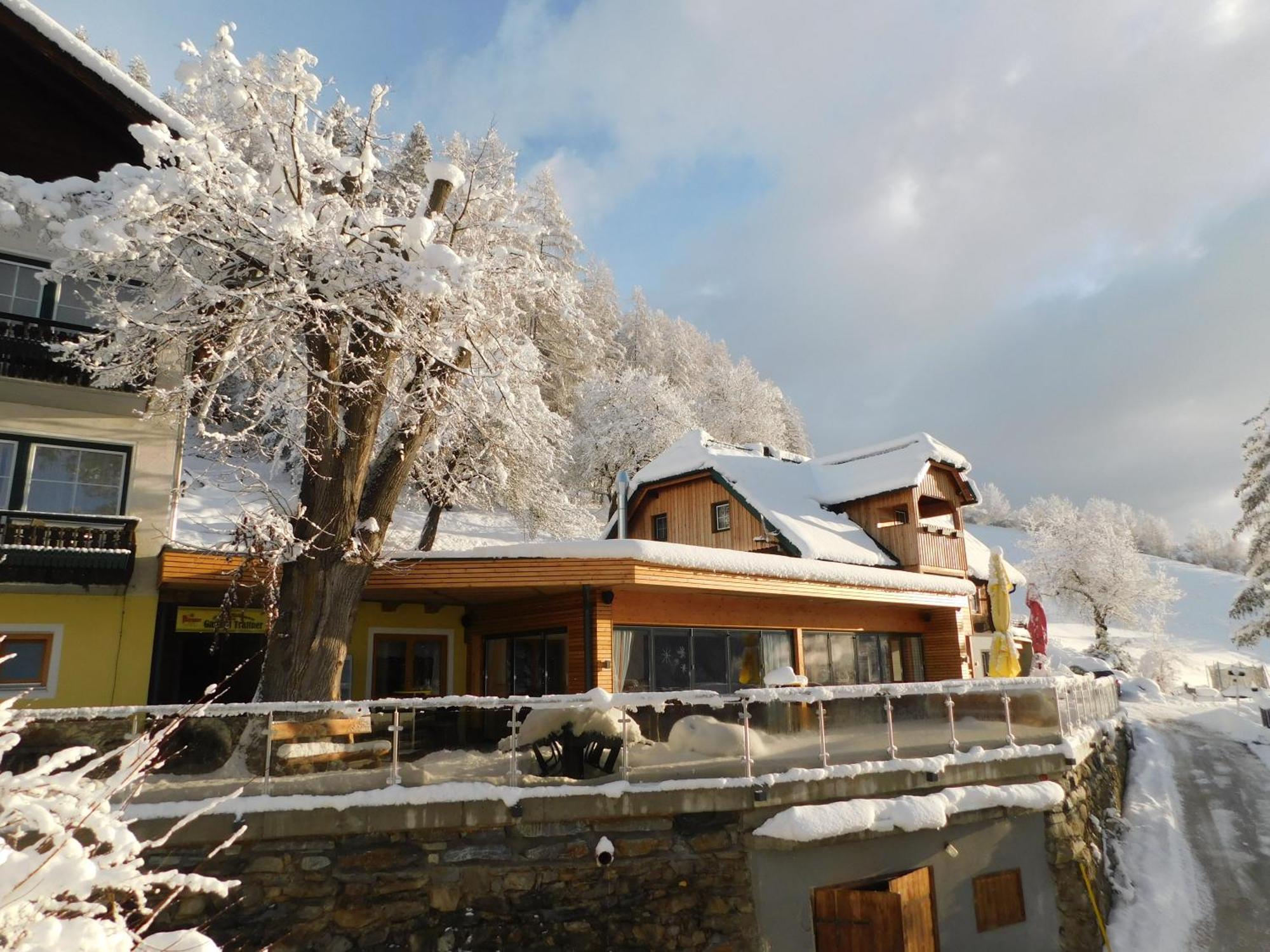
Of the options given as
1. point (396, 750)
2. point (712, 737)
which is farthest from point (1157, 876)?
point (396, 750)

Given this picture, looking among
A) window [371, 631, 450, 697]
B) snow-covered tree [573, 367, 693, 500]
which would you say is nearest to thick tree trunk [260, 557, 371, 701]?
window [371, 631, 450, 697]

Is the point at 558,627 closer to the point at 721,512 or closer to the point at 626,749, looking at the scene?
the point at 626,749

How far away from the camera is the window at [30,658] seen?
12.0 meters

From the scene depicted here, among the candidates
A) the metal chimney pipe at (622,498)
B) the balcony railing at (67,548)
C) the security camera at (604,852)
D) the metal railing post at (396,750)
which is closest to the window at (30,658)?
the balcony railing at (67,548)

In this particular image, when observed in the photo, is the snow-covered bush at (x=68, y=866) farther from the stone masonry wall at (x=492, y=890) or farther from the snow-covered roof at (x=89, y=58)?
the snow-covered roof at (x=89, y=58)

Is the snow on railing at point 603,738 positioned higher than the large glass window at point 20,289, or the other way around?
the large glass window at point 20,289

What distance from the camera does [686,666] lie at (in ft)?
50.8

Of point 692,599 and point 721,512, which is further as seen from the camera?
point 721,512

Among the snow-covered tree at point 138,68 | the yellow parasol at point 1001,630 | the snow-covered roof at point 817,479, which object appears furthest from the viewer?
the snow-covered tree at point 138,68

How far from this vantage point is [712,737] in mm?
9477

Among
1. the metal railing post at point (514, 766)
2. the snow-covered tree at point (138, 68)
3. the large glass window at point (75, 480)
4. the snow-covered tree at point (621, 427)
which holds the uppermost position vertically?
the snow-covered tree at point (138, 68)

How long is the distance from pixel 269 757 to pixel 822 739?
6.09m

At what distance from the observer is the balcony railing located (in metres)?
11.8

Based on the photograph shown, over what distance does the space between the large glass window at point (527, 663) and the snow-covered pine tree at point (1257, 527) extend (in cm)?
2241
